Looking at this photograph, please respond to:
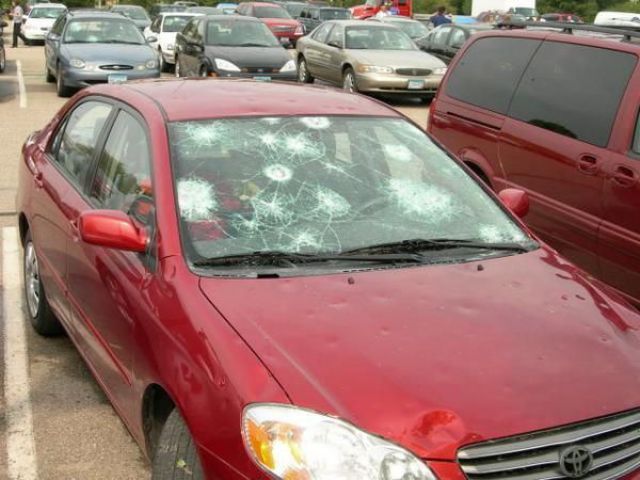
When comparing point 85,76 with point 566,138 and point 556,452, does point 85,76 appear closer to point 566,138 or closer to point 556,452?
point 566,138

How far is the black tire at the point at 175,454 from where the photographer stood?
2818mm

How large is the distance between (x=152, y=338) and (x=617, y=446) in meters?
1.54

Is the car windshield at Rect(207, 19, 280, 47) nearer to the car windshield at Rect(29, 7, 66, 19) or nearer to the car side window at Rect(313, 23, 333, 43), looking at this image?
the car side window at Rect(313, 23, 333, 43)

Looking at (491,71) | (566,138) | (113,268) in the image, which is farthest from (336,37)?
(113,268)

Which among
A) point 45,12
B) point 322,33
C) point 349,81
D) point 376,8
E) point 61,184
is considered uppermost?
point 61,184

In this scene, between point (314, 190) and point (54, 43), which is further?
point (54, 43)

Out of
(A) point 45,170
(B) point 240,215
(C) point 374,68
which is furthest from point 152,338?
(C) point 374,68

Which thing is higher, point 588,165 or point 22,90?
point 588,165

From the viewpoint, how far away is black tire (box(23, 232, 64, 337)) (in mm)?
5102

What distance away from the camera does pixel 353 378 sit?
2.61 m

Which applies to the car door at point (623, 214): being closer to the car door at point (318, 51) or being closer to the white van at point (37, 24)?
the car door at point (318, 51)

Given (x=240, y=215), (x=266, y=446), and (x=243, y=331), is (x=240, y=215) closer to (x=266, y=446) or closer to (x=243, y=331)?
(x=243, y=331)

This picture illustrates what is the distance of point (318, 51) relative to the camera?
18328 millimetres

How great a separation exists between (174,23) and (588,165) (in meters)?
19.7
